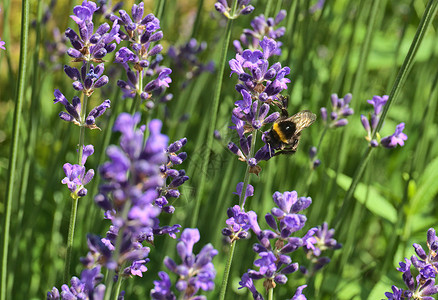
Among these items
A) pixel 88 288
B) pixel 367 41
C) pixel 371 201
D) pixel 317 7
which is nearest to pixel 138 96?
pixel 88 288

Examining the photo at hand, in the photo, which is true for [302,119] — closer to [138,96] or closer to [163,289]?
[138,96]

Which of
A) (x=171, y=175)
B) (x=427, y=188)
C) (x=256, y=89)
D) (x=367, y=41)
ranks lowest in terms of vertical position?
(x=427, y=188)

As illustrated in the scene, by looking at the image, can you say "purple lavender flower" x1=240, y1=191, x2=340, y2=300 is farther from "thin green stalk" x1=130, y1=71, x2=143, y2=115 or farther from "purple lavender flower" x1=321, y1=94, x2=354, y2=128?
"purple lavender flower" x1=321, y1=94, x2=354, y2=128

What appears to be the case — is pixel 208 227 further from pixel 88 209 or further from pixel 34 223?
pixel 34 223

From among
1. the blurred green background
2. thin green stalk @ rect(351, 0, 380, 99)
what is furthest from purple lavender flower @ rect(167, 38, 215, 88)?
thin green stalk @ rect(351, 0, 380, 99)

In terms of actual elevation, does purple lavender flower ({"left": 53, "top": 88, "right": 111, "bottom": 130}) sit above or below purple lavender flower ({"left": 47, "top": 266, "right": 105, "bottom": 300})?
above

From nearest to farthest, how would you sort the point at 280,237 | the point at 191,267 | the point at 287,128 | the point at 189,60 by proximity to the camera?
1. the point at 191,267
2. the point at 280,237
3. the point at 287,128
4. the point at 189,60
